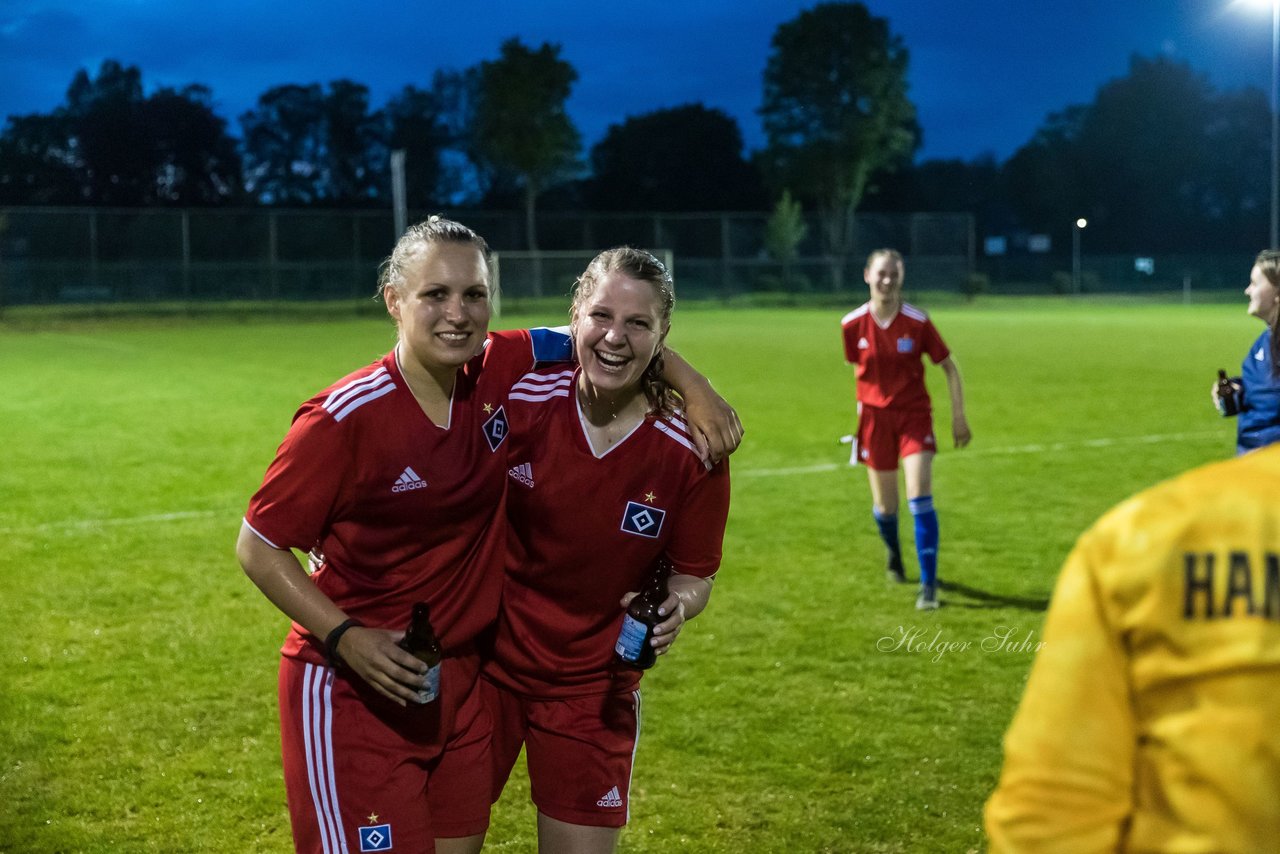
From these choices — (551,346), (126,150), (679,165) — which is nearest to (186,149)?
(126,150)

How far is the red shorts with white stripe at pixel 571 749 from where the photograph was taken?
3287mm

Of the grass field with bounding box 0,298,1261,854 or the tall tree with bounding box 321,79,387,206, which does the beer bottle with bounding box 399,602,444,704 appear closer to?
the grass field with bounding box 0,298,1261,854

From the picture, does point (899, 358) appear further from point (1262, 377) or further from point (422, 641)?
point (422, 641)

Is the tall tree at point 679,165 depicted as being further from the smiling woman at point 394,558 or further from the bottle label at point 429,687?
the bottle label at point 429,687

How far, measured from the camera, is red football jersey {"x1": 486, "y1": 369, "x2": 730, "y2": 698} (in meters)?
3.30

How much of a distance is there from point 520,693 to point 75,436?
41.3 ft

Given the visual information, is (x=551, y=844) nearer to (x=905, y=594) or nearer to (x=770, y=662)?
(x=770, y=662)

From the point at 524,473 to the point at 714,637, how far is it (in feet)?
13.0

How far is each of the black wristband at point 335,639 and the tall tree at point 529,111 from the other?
5762 centimetres

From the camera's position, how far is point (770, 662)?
6590 millimetres

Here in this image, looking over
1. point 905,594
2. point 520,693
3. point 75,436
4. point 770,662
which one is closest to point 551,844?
point 520,693

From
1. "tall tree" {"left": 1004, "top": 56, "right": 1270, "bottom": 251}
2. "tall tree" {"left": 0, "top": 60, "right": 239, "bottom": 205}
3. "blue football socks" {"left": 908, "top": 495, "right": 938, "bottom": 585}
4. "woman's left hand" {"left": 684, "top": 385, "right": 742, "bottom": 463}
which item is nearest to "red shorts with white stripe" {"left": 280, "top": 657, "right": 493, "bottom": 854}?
"woman's left hand" {"left": 684, "top": 385, "right": 742, "bottom": 463}

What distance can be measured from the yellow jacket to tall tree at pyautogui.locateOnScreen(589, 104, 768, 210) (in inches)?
3080

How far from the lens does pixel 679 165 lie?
8062 centimetres
